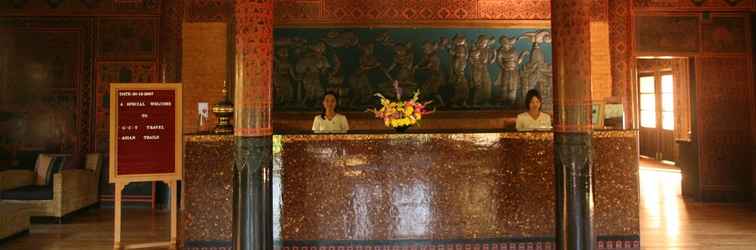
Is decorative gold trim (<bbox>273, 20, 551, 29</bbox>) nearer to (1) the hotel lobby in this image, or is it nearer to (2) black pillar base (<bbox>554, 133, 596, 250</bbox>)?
(1) the hotel lobby

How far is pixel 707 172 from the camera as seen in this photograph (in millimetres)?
8562

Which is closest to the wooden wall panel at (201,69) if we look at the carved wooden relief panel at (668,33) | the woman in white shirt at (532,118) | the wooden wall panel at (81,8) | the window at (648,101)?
the wooden wall panel at (81,8)

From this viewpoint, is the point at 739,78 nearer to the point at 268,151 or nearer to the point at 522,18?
the point at 522,18

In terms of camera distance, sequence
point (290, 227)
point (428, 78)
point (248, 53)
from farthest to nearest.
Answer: point (428, 78) → point (290, 227) → point (248, 53)

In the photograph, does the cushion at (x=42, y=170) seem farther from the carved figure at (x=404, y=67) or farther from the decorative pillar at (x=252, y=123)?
the carved figure at (x=404, y=67)

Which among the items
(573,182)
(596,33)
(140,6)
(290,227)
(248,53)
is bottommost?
(290,227)

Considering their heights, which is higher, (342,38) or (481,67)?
(342,38)

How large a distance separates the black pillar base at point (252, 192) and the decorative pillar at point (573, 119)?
8.29ft

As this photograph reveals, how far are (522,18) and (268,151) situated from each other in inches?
219

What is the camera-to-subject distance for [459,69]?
817 cm

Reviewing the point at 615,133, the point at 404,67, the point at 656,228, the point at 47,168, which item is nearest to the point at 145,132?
the point at 47,168

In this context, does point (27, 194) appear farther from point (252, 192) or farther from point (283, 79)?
point (252, 192)

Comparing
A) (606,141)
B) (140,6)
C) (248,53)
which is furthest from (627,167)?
(140,6)

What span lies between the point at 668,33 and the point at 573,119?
17.9 feet
